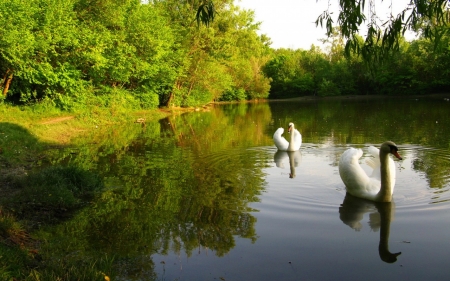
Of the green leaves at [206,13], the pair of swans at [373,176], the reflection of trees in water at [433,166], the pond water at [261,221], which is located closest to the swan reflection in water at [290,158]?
the pond water at [261,221]

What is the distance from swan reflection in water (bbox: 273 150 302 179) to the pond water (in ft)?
0.27

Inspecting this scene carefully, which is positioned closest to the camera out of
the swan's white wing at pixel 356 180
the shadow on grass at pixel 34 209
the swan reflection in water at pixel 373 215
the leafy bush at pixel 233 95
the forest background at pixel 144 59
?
the shadow on grass at pixel 34 209

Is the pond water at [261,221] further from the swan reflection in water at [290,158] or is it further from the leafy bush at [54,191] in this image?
the leafy bush at [54,191]

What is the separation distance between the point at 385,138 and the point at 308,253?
1322cm

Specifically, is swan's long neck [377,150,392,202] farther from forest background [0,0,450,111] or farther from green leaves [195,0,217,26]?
green leaves [195,0,217,26]

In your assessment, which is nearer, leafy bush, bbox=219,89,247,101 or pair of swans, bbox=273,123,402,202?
pair of swans, bbox=273,123,402,202

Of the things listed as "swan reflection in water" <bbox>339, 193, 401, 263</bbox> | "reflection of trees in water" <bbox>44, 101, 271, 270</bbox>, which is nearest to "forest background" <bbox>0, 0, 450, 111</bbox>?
"swan reflection in water" <bbox>339, 193, 401, 263</bbox>

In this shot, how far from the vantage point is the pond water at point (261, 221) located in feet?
19.8

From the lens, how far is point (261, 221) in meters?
7.92

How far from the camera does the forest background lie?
22453 millimetres

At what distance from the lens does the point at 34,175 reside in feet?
31.3

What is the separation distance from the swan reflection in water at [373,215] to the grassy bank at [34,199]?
4188 millimetres

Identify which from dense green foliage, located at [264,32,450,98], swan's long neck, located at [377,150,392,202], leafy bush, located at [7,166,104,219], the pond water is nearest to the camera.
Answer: the pond water

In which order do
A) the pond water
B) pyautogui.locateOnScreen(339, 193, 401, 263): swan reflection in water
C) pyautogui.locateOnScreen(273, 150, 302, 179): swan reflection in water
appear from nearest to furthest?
the pond water → pyautogui.locateOnScreen(339, 193, 401, 263): swan reflection in water → pyautogui.locateOnScreen(273, 150, 302, 179): swan reflection in water
